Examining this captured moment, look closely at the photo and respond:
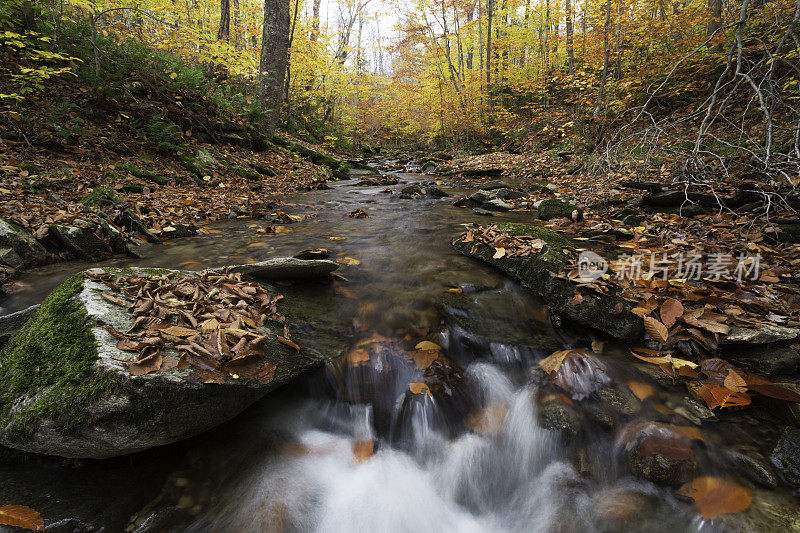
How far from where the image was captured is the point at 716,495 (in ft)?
5.86

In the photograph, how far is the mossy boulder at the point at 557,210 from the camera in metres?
A: 5.70

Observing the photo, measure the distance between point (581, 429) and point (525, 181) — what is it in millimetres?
9187

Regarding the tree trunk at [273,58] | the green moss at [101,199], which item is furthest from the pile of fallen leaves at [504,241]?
the tree trunk at [273,58]

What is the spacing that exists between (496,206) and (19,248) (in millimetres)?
6802

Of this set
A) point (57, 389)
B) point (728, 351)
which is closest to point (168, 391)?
point (57, 389)

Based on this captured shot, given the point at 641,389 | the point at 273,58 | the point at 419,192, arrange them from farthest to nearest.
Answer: the point at 273,58 < the point at 419,192 < the point at 641,389

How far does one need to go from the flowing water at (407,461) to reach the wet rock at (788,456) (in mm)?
106

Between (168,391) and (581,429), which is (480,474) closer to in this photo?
(581,429)

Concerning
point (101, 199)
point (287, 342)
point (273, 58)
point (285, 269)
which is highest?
point (273, 58)

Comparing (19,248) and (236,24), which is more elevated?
(236,24)

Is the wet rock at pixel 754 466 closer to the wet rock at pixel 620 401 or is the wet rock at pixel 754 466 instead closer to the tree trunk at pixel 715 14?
the wet rock at pixel 620 401

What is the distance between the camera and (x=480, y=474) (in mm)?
2188

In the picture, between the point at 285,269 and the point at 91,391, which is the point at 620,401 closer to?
the point at 285,269

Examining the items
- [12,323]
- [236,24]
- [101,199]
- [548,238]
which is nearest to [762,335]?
[548,238]
